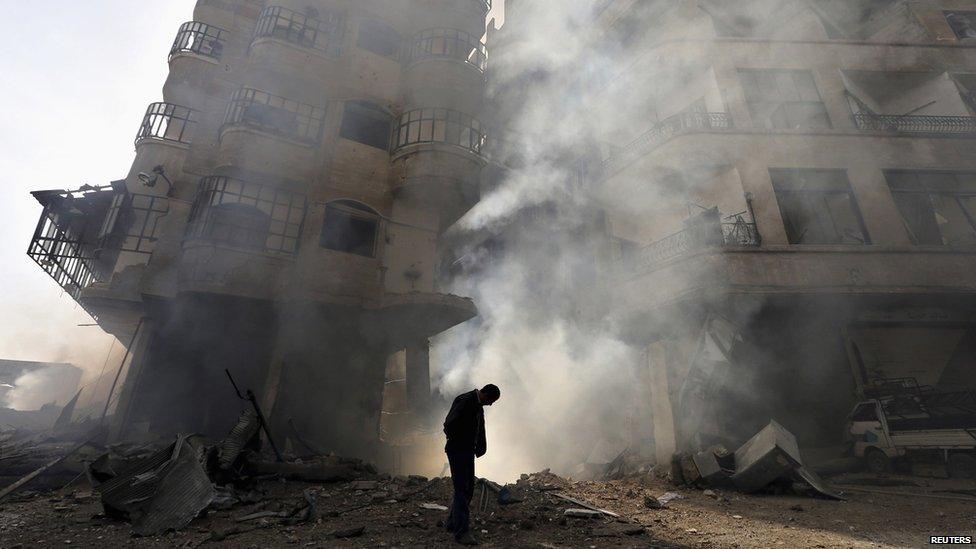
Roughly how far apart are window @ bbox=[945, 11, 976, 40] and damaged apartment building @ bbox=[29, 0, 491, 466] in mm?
17790

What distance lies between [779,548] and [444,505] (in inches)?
146

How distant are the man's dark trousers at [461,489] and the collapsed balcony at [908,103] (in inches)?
603

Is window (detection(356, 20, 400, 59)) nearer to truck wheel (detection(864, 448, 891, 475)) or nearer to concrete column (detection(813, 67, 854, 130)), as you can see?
concrete column (detection(813, 67, 854, 130))

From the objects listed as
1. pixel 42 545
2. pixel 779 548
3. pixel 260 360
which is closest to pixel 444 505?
pixel 779 548

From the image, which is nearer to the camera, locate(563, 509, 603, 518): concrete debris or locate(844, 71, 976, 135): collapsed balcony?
locate(563, 509, 603, 518): concrete debris

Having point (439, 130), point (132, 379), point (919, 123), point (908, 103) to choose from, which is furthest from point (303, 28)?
point (908, 103)

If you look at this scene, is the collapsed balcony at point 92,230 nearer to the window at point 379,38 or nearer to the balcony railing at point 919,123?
the window at point 379,38

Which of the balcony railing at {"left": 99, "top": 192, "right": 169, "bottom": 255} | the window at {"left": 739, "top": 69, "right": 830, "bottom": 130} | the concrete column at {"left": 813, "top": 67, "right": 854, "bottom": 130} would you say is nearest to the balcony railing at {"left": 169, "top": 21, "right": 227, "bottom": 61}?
the balcony railing at {"left": 99, "top": 192, "right": 169, "bottom": 255}

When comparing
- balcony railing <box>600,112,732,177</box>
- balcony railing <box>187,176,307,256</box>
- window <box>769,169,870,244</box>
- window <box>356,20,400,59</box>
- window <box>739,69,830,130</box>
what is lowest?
balcony railing <box>187,176,307,256</box>

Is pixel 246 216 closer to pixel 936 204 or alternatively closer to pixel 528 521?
pixel 528 521

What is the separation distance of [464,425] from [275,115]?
32.9 feet

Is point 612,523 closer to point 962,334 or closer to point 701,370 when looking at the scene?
point 701,370

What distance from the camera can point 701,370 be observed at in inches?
363

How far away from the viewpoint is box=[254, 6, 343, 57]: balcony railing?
10672mm
